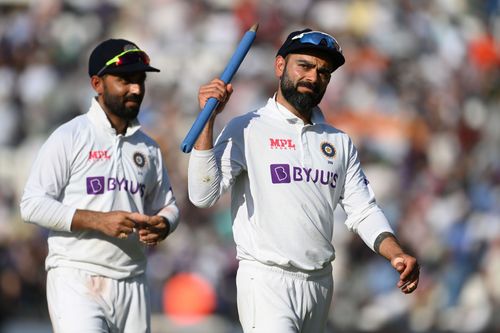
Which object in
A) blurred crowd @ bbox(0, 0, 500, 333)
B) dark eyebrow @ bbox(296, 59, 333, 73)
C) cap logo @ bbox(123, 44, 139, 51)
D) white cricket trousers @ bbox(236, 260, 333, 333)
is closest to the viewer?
white cricket trousers @ bbox(236, 260, 333, 333)

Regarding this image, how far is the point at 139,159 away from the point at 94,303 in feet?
3.03

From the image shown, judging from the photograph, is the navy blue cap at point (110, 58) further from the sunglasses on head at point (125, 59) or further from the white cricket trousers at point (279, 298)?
the white cricket trousers at point (279, 298)

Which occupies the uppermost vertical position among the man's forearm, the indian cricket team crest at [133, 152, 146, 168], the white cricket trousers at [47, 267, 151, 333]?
the indian cricket team crest at [133, 152, 146, 168]

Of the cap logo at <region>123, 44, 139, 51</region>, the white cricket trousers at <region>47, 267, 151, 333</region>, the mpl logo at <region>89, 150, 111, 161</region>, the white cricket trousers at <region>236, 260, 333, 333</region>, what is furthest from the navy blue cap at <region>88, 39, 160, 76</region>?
the white cricket trousers at <region>236, 260, 333, 333</region>

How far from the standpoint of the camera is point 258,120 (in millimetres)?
6039

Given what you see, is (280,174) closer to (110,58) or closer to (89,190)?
(89,190)

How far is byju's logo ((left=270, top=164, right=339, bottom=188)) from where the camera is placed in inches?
232

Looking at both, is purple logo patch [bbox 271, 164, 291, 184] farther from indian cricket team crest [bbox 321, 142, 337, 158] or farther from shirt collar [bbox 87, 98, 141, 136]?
shirt collar [bbox 87, 98, 141, 136]

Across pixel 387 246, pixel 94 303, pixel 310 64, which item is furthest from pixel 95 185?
pixel 387 246

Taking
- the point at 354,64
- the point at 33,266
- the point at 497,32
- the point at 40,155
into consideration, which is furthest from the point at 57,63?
the point at 40,155

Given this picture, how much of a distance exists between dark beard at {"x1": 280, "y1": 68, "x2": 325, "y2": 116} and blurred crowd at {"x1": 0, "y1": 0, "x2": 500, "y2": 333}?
6.24m

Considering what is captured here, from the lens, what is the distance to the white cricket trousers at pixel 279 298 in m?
5.70

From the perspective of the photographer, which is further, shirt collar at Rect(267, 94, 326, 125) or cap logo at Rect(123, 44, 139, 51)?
cap logo at Rect(123, 44, 139, 51)

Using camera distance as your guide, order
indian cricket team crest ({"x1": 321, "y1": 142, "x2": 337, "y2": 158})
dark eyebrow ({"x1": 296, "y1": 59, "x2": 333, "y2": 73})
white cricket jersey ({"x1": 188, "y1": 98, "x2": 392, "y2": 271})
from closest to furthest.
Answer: white cricket jersey ({"x1": 188, "y1": 98, "x2": 392, "y2": 271}) < dark eyebrow ({"x1": 296, "y1": 59, "x2": 333, "y2": 73}) < indian cricket team crest ({"x1": 321, "y1": 142, "x2": 337, "y2": 158})
